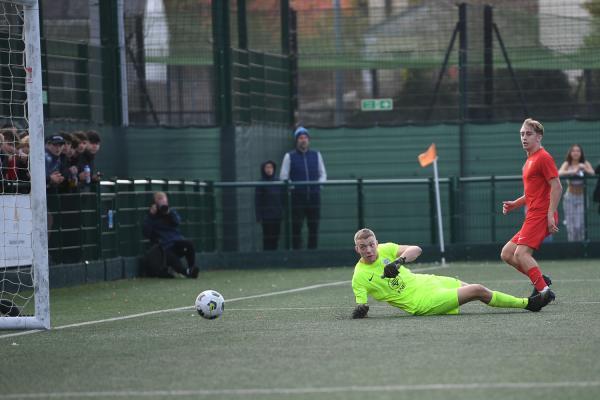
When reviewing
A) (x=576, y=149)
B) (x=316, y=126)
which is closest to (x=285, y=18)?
(x=316, y=126)

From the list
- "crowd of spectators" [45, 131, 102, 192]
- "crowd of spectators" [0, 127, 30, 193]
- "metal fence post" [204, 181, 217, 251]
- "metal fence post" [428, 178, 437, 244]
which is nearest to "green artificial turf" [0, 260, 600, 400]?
"crowd of spectators" [0, 127, 30, 193]

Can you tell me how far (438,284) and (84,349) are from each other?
11.3ft

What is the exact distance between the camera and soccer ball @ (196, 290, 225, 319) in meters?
11.2

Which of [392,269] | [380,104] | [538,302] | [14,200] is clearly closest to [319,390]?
[392,269]

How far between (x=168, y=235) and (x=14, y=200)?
6.36 metres

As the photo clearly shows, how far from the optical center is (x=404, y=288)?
446 inches

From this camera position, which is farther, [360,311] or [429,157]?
[429,157]

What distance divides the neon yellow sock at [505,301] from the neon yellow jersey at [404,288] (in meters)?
0.34

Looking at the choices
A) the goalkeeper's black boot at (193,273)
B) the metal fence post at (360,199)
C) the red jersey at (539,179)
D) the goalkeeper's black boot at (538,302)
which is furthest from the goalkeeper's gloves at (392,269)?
the metal fence post at (360,199)

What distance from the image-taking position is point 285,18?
2394 cm

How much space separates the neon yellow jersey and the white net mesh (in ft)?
10.2

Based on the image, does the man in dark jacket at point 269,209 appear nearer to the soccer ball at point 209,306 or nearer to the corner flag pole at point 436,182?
the corner flag pole at point 436,182

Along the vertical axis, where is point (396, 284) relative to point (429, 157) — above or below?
below

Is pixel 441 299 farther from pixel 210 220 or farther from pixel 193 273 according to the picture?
pixel 210 220
